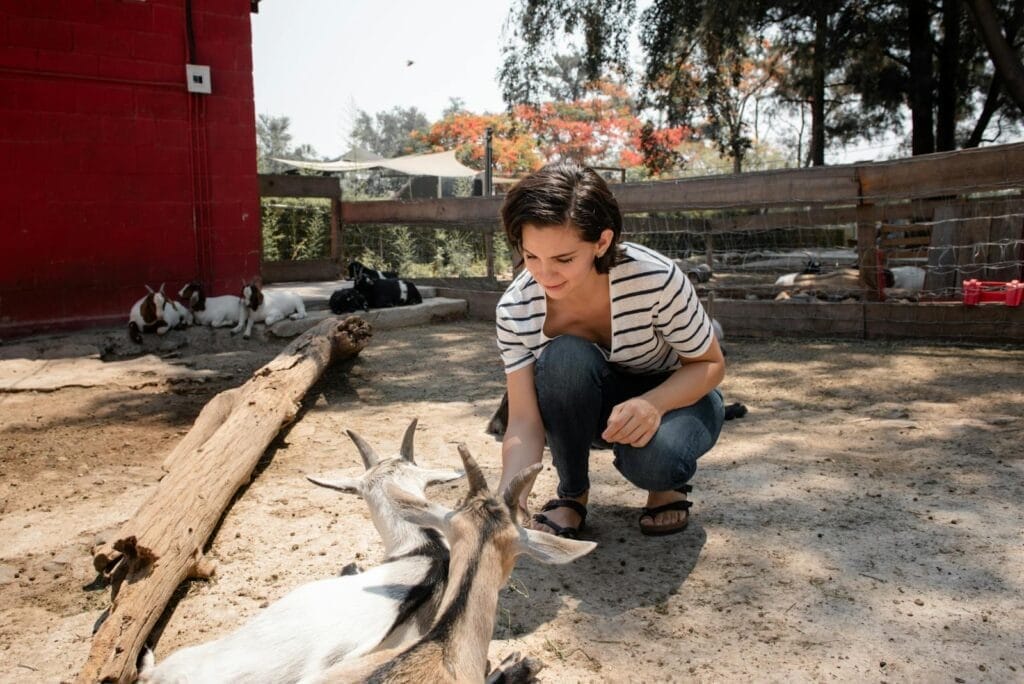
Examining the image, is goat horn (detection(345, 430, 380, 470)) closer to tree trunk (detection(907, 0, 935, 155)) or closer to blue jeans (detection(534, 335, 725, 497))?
blue jeans (detection(534, 335, 725, 497))

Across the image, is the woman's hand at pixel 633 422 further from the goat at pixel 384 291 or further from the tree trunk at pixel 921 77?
the tree trunk at pixel 921 77

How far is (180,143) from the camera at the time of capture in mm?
8383

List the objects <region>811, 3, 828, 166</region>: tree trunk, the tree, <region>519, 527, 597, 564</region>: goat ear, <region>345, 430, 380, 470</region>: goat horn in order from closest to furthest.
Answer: <region>519, 527, 597, 564</region>: goat ear
<region>345, 430, 380, 470</region>: goat horn
<region>811, 3, 828, 166</region>: tree trunk
the tree

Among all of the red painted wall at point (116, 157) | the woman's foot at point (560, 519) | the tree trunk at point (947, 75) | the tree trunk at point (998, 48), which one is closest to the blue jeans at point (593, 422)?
the woman's foot at point (560, 519)

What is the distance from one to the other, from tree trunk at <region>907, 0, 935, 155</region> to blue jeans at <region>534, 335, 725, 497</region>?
10164 millimetres

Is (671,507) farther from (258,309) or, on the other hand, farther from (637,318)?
(258,309)

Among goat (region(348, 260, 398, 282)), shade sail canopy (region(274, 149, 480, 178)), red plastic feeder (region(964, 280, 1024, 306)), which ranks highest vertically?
shade sail canopy (region(274, 149, 480, 178))

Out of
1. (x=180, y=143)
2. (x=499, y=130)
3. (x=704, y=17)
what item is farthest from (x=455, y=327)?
(x=499, y=130)

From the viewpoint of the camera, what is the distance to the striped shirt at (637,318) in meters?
2.58

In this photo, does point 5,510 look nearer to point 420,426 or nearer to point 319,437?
point 319,437

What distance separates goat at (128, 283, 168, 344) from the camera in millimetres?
7250

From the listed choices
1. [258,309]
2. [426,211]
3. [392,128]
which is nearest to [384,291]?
[258,309]

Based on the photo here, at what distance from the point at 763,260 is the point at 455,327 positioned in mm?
7067

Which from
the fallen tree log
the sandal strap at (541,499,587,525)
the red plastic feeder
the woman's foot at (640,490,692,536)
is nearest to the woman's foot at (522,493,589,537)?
the sandal strap at (541,499,587,525)
